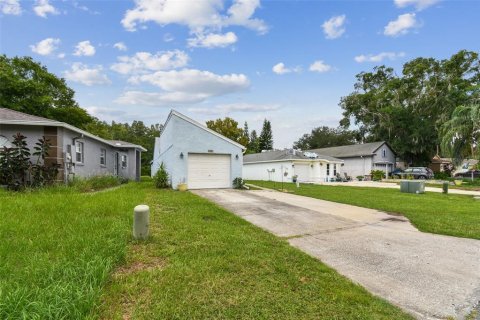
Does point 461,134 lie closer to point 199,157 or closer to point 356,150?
point 356,150

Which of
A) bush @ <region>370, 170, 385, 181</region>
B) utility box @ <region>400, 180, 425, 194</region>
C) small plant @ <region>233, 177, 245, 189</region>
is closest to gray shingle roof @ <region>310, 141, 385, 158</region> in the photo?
bush @ <region>370, 170, 385, 181</region>

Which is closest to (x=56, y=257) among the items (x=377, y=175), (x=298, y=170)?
(x=298, y=170)

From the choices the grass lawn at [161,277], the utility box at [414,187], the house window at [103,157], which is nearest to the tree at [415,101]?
the utility box at [414,187]

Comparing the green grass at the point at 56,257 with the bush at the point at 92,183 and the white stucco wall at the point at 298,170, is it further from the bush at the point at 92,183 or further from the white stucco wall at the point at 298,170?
the white stucco wall at the point at 298,170

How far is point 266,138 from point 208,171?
175 ft

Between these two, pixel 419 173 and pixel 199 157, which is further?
pixel 419 173

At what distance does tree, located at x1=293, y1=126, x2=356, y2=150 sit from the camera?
199ft

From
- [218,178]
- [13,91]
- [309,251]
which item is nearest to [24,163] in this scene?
[218,178]

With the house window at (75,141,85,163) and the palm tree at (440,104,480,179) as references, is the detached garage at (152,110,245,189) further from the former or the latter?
the palm tree at (440,104,480,179)

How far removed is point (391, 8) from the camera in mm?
12562

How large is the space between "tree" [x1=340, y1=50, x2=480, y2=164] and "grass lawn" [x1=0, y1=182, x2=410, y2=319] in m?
39.7

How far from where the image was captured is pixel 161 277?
129 inches

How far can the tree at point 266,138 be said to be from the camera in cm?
6731

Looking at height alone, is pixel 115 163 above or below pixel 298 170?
above
